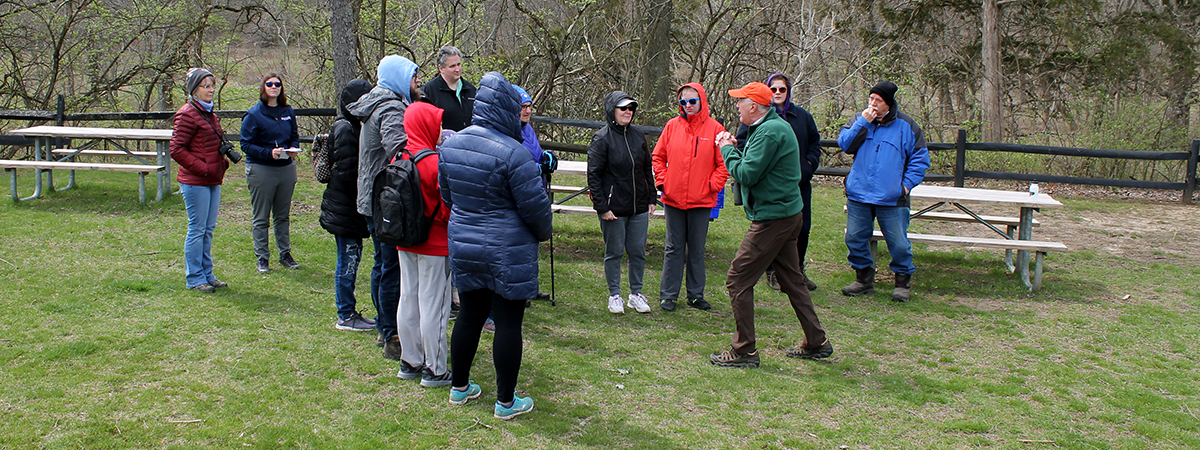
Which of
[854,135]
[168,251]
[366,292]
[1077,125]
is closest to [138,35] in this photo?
[168,251]

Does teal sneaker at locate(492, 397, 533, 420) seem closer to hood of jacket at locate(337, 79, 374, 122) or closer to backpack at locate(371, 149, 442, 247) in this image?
backpack at locate(371, 149, 442, 247)

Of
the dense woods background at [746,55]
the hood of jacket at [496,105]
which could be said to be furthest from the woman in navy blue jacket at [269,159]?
the dense woods background at [746,55]

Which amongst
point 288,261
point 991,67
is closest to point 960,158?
point 991,67

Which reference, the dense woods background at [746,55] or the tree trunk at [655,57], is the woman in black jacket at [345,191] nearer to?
the dense woods background at [746,55]

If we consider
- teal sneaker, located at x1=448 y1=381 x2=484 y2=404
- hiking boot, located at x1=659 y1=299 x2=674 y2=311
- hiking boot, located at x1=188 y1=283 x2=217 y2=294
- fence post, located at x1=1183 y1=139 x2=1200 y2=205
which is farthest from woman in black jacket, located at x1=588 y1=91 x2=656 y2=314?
fence post, located at x1=1183 y1=139 x2=1200 y2=205

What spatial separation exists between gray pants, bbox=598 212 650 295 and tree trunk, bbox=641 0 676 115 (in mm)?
8193

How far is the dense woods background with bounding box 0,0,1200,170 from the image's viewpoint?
517 inches

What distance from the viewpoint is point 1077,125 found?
43.0 feet

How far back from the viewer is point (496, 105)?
346 cm

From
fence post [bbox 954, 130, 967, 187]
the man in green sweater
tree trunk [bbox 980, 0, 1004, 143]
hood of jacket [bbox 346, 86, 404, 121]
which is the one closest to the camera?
hood of jacket [bbox 346, 86, 404, 121]

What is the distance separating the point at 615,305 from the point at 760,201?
1661 millimetres

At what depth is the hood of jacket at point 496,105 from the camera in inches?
136

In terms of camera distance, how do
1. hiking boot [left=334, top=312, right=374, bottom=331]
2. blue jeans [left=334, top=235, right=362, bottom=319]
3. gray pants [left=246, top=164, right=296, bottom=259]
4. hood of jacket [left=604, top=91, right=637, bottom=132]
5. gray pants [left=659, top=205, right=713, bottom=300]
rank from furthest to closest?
gray pants [left=246, top=164, right=296, bottom=259] < gray pants [left=659, top=205, right=713, bottom=300] < hood of jacket [left=604, top=91, right=637, bottom=132] < hiking boot [left=334, top=312, right=374, bottom=331] < blue jeans [left=334, top=235, right=362, bottom=319]

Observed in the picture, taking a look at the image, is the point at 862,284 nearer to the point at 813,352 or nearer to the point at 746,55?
the point at 813,352
